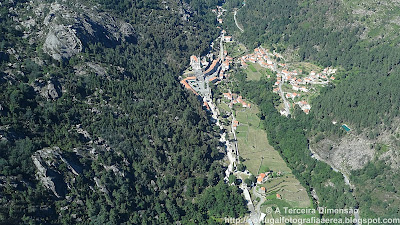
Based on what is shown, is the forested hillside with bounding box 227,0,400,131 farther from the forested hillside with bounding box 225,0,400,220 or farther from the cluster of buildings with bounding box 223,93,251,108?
the cluster of buildings with bounding box 223,93,251,108

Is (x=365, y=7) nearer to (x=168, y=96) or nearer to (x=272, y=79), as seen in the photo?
(x=272, y=79)

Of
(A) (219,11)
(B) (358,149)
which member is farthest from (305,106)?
(A) (219,11)

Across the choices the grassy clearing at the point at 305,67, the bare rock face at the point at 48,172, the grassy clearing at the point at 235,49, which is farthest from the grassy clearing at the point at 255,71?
the bare rock face at the point at 48,172

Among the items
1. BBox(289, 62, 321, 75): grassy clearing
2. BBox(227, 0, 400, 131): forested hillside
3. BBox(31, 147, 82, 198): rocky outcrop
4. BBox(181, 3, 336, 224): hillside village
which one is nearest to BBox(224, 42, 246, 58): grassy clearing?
BBox(181, 3, 336, 224): hillside village

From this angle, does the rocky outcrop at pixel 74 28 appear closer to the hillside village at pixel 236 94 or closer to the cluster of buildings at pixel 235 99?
the hillside village at pixel 236 94

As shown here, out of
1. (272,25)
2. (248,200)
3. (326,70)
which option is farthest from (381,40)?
(248,200)

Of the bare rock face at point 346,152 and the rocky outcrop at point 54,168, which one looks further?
the bare rock face at point 346,152
